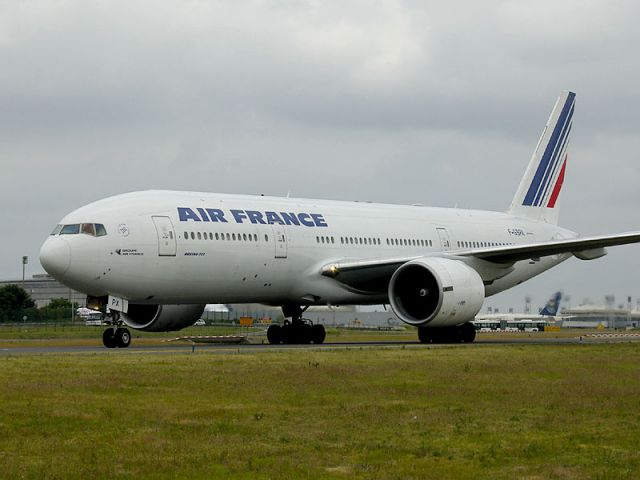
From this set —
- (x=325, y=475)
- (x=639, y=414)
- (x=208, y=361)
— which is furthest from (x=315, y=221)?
(x=325, y=475)

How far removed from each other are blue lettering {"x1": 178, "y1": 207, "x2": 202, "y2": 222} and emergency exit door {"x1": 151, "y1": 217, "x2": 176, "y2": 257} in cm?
53

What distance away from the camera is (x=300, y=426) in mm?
16828

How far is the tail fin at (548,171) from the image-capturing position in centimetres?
5031

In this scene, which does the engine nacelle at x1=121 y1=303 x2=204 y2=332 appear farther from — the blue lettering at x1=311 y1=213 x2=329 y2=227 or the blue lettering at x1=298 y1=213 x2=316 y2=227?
the blue lettering at x1=311 y1=213 x2=329 y2=227

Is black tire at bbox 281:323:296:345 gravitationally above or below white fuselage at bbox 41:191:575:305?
below

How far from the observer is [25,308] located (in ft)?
349

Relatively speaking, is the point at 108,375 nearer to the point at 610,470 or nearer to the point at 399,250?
the point at 610,470

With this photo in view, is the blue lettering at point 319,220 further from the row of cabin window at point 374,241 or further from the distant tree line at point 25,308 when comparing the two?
the distant tree line at point 25,308

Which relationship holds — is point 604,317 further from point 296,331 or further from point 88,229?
point 88,229

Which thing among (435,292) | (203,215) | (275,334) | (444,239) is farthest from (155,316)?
(444,239)

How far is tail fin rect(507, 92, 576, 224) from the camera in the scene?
50.3 meters

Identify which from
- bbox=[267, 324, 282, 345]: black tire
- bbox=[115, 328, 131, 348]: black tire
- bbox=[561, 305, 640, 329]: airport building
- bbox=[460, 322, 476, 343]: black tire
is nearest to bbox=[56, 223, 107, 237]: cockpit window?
bbox=[115, 328, 131, 348]: black tire

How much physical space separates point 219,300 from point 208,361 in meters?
10.9

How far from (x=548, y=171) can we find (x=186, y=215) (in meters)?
22.0
